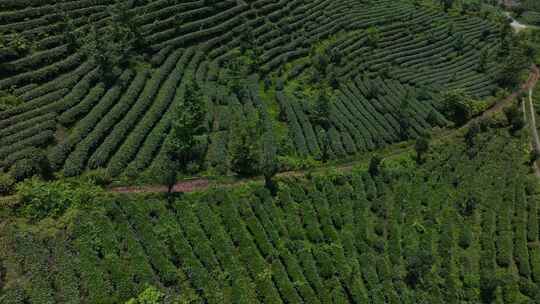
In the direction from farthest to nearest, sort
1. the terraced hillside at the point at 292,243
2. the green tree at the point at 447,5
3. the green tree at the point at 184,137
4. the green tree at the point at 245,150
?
the green tree at the point at 447,5
the green tree at the point at 245,150
the green tree at the point at 184,137
the terraced hillside at the point at 292,243

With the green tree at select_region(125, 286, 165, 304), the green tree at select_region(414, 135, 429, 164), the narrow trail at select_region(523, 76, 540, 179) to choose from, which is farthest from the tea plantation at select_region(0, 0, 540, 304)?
the narrow trail at select_region(523, 76, 540, 179)

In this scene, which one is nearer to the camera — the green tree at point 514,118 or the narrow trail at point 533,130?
the narrow trail at point 533,130

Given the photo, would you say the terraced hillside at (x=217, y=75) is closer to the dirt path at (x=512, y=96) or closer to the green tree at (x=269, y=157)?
the green tree at (x=269, y=157)

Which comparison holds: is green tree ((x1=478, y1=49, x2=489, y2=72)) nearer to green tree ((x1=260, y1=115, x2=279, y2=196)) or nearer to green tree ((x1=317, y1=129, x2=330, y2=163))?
green tree ((x1=317, y1=129, x2=330, y2=163))

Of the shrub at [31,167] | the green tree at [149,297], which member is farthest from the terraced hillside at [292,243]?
the shrub at [31,167]

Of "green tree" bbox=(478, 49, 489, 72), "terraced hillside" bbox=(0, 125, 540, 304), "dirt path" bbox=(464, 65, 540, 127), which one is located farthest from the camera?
"green tree" bbox=(478, 49, 489, 72)

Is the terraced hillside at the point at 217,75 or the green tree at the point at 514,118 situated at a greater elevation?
the terraced hillside at the point at 217,75

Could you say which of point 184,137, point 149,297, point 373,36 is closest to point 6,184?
point 184,137
